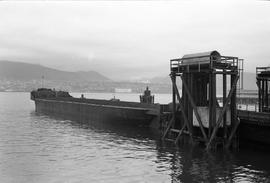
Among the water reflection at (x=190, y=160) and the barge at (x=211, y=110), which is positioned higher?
the barge at (x=211, y=110)

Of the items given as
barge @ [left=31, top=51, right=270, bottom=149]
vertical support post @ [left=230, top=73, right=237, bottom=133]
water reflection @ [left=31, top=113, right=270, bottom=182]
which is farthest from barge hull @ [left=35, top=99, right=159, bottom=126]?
vertical support post @ [left=230, top=73, right=237, bottom=133]

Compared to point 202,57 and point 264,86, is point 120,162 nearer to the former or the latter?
point 202,57

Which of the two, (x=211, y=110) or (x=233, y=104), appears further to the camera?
(x=233, y=104)

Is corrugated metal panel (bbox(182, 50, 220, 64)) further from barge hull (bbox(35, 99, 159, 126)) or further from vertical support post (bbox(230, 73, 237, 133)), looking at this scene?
barge hull (bbox(35, 99, 159, 126))

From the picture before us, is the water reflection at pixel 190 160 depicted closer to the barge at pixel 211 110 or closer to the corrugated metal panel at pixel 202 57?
the barge at pixel 211 110

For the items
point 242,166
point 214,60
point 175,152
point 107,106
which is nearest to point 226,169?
point 242,166

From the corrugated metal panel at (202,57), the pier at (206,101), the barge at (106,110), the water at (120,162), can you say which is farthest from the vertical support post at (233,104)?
the barge at (106,110)

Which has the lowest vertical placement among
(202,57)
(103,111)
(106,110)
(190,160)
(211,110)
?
(190,160)

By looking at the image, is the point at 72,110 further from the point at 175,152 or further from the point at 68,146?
the point at 175,152

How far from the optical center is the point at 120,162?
2311 centimetres

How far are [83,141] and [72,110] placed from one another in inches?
1306

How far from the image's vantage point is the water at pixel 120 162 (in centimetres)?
1952

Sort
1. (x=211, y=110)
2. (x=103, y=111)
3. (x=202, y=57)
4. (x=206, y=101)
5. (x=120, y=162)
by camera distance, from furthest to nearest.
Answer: (x=103, y=111) < (x=206, y=101) < (x=202, y=57) < (x=211, y=110) < (x=120, y=162)

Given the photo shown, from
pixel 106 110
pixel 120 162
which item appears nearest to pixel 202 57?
pixel 120 162
